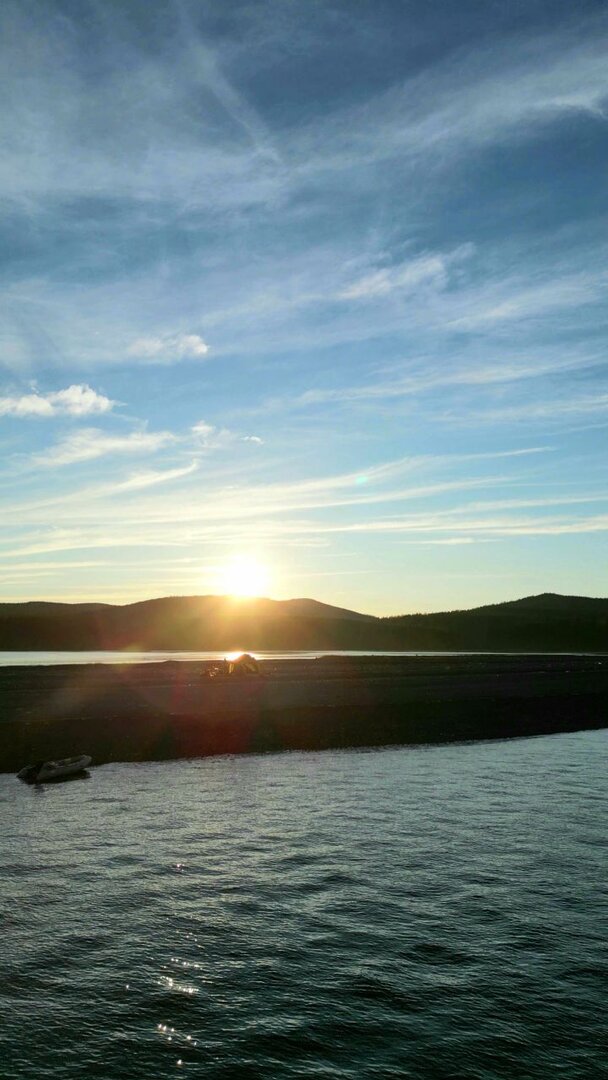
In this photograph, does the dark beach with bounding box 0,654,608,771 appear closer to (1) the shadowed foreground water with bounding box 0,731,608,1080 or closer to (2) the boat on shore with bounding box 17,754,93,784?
(2) the boat on shore with bounding box 17,754,93,784

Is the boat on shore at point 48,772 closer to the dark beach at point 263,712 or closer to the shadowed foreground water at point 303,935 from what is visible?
the shadowed foreground water at point 303,935

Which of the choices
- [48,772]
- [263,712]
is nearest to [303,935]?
[48,772]

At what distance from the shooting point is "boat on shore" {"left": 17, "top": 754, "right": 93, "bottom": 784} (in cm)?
3769

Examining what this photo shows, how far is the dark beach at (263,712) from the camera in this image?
48.3m

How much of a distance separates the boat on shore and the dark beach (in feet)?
13.5

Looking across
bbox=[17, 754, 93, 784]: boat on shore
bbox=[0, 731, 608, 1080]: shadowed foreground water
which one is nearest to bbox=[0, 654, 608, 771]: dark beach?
bbox=[17, 754, 93, 784]: boat on shore

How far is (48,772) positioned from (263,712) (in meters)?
23.8

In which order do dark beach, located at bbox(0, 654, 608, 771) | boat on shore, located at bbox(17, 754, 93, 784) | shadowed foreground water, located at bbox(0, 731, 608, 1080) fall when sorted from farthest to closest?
1. dark beach, located at bbox(0, 654, 608, 771)
2. boat on shore, located at bbox(17, 754, 93, 784)
3. shadowed foreground water, located at bbox(0, 731, 608, 1080)

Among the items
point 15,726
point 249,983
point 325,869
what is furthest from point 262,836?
point 15,726

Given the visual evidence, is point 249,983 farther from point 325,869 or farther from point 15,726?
point 15,726

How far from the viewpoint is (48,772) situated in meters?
37.8

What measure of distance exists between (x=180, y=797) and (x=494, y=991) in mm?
20460

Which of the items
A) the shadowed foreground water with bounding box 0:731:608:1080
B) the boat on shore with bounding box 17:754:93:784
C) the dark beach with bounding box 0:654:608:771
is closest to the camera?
the shadowed foreground water with bounding box 0:731:608:1080

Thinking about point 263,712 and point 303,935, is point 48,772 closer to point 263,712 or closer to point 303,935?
point 303,935
